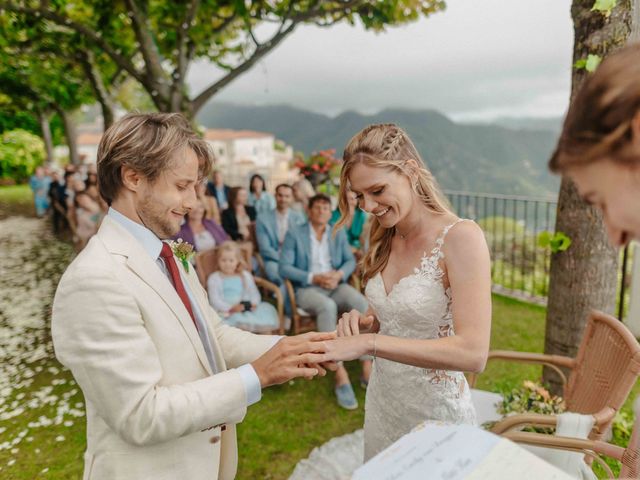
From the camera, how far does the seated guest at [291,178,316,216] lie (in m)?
7.62

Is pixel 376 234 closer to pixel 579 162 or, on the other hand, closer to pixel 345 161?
pixel 345 161

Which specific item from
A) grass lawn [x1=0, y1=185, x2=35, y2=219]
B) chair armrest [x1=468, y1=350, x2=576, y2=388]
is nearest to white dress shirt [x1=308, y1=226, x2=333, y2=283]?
chair armrest [x1=468, y1=350, x2=576, y2=388]

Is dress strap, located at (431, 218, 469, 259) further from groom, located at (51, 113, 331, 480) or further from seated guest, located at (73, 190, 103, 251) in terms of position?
seated guest, located at (73, 190, 103, 251)

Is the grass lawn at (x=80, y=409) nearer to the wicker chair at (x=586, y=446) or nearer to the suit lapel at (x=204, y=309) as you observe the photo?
the wicker chair at (x=586, y=446)

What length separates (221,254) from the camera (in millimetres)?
4777

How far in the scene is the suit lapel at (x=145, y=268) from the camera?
1.46m

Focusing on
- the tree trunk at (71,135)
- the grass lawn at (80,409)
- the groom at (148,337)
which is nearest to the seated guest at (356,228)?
the grass lawn at (80,409)

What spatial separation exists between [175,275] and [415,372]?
4.03ft

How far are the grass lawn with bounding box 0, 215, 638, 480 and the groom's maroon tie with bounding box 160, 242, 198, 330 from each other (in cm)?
214

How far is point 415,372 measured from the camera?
6.95ft

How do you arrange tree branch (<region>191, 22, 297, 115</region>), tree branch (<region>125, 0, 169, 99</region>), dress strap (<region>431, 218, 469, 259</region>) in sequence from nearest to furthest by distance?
dress strap (<region>431, 218, 469, 259</region>), tree branch (<region>125, 0, 169, 99</region>), tree branch (<region>191, 22, 297, 115</region>)

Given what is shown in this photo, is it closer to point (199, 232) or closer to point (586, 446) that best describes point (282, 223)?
point (199, 232)

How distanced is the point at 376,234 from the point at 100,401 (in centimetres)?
150

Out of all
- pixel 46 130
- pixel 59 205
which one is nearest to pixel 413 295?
pixel 59 205
